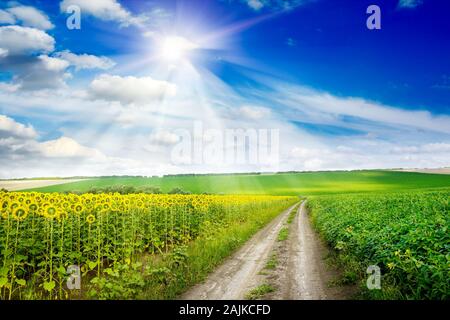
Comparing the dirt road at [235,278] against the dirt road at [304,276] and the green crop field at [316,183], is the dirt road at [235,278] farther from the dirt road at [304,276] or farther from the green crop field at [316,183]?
the green crop field at [316,183]

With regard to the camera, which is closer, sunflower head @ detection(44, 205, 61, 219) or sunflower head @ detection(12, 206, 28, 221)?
sunflower head @ detection(12, 206, 28, 221)

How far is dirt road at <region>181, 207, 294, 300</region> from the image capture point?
8539 mm

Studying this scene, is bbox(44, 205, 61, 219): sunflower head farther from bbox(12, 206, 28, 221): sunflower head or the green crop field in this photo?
the green crop field

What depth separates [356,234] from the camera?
12086 mm

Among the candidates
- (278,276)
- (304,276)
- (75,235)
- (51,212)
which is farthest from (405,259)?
(75,235)

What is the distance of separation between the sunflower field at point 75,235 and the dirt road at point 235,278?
4.68 ft

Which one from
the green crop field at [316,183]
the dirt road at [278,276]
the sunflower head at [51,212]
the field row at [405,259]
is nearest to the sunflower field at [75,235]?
the sunflower head at [51,212]

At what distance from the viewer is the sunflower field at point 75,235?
877 cm

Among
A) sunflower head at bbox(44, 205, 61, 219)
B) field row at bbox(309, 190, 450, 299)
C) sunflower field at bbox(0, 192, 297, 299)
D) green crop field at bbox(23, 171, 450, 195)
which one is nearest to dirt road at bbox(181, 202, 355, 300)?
field row at bbox(309, 190, 450, 299)

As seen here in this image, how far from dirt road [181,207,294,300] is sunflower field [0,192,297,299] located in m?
1.43
